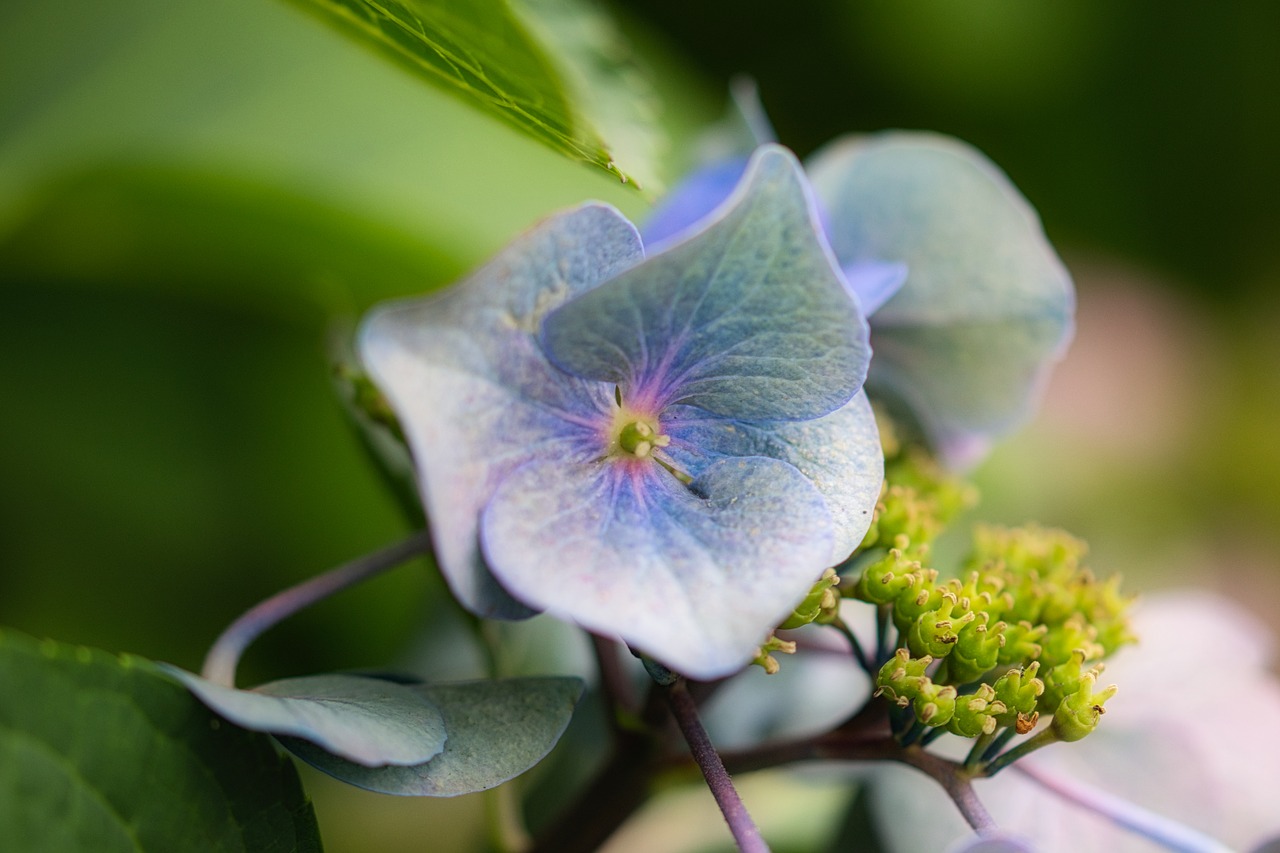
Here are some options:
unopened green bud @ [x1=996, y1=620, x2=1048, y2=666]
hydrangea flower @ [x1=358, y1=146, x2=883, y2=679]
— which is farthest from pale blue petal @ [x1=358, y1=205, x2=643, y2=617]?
unopened green bud @ [x1=996, y1=620, x2=1048, y2=666]

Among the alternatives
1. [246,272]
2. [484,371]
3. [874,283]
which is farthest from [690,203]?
[246,272]

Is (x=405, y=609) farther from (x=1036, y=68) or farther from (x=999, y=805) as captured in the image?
(x=1036, y=68)

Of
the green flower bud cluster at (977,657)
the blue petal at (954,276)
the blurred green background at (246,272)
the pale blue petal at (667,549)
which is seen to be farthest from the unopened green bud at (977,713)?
the blurred green background at (246,272)

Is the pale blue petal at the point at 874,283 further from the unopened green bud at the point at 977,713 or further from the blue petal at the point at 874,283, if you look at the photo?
the unopened green bud at the point at 977,713

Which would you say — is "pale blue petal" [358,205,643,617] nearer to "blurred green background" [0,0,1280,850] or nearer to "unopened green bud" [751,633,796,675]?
"unopened green bud" [751,633,796,675]

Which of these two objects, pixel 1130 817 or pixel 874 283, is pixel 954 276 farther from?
pixel 1130 817

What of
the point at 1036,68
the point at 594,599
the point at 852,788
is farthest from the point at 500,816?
the point at 1036,68
